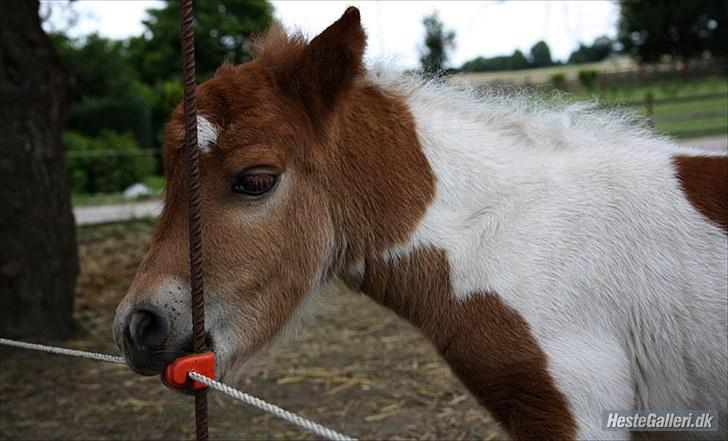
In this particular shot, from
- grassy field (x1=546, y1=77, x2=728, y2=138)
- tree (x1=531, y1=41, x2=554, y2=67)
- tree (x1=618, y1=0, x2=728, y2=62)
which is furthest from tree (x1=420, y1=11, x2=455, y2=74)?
tree (x1=618, y1=0, x2=728, y2=62)

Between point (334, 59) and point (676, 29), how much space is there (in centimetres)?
2929

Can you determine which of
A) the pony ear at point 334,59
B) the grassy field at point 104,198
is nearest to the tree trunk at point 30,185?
the pony ear at point 334,59

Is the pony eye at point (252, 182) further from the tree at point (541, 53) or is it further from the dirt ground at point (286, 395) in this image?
the tree at point (541, 53)

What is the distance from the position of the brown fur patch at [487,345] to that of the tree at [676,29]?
960 inches

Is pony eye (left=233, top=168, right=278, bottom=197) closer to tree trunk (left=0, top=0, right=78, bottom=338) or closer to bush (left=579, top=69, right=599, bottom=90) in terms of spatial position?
tree trunk (left=0, top=0, right=78, bottom=338)

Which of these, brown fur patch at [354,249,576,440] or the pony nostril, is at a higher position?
the pony nostril

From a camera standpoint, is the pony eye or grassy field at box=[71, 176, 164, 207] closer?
the pony eye

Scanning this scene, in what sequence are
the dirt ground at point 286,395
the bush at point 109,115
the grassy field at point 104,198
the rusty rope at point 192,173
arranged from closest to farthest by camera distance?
the rusty rope at point 192,173, the dirt ground at point 286,395, the grassy field at point 104,198, the bush at point 109,115

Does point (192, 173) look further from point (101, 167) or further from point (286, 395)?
point (101, 167)

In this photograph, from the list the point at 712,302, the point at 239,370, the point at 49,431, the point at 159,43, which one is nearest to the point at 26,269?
the point at 49,431

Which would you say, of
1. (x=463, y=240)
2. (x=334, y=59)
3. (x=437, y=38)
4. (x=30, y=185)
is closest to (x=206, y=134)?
(x=334, y=59)

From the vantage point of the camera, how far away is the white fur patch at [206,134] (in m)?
2.23

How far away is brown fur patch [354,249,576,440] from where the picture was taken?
6.88ft

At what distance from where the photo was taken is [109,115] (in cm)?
2238
